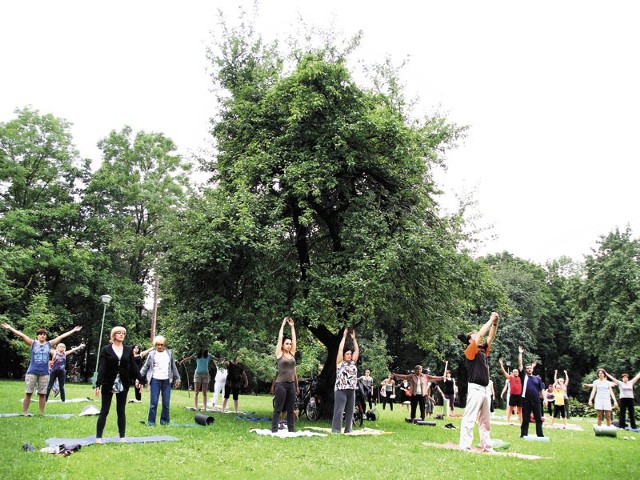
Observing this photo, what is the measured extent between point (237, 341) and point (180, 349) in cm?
150

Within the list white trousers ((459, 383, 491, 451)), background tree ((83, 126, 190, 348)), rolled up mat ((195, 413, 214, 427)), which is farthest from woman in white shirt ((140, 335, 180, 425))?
background tree ((83, 126, 190, 348))

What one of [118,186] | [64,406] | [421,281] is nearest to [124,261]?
[118,186]

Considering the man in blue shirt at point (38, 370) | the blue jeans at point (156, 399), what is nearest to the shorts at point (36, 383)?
the man in blue shirt at point (38, 370)

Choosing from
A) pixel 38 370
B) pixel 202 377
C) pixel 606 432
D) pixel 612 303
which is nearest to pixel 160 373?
pixel 38 370

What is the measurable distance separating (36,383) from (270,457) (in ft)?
22.4

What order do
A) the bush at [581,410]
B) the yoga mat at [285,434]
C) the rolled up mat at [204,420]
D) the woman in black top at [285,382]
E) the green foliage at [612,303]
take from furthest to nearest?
the green foliage at [612,303], the bush at [581,410], the rolled up mat at [204,420], the woman in black top at [285,382], the yoga mat at [285,434]

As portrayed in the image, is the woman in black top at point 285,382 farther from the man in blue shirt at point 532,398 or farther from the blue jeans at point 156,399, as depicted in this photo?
the man in blue shirt at point 532,398

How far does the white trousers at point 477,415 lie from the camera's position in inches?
392

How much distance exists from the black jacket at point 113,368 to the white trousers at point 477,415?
19.9 ft

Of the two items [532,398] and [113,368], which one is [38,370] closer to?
[113,368]

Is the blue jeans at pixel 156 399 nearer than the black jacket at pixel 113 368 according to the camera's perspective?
No

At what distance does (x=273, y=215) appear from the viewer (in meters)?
15.0

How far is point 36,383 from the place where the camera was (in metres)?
12.2

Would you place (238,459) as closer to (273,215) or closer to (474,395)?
(474,395)
